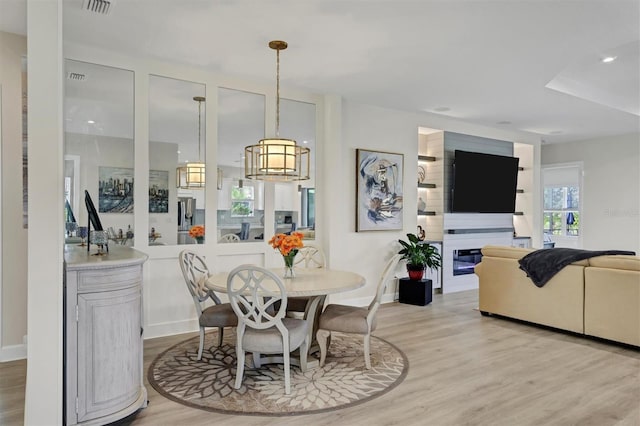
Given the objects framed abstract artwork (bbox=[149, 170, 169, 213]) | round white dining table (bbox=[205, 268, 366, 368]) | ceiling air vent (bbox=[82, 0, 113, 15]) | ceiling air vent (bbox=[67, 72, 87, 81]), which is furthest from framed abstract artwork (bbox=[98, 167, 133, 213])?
ceiling air vent (bbox=[82, 0, 113, 15])

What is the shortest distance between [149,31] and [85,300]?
231 cm

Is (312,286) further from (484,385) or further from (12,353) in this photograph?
(12,353)

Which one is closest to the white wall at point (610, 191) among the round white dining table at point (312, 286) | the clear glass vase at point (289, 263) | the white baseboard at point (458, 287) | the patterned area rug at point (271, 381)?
the white baseboard at point (458, 287)

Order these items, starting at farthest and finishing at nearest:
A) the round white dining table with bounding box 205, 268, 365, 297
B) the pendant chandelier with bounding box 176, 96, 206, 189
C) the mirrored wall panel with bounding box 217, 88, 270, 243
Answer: the mirrored wall panel with bounding box 217, 88, 270, 243 < the pendant chandelier with bounding box 176, 96, 206, 189 < the round white dining table with bounding box 205, 268, 365, 297

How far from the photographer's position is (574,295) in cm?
429

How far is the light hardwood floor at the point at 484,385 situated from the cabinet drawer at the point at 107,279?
0.85 m

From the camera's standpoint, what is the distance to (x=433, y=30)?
11.4ft

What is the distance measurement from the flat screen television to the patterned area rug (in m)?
3.56

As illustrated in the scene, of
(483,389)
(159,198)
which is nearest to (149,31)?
(159,198)

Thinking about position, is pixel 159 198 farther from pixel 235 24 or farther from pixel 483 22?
pixel 483 22

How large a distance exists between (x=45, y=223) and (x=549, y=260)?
14.7 ft

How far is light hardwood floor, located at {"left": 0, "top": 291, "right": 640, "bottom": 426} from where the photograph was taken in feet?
8.55

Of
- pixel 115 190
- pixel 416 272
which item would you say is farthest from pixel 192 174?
pixel 416 272

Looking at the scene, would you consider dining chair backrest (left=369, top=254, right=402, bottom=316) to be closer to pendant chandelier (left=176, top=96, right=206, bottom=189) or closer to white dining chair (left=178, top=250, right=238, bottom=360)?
white dining chair (left=178, top=250, right=238, bottom=360)
